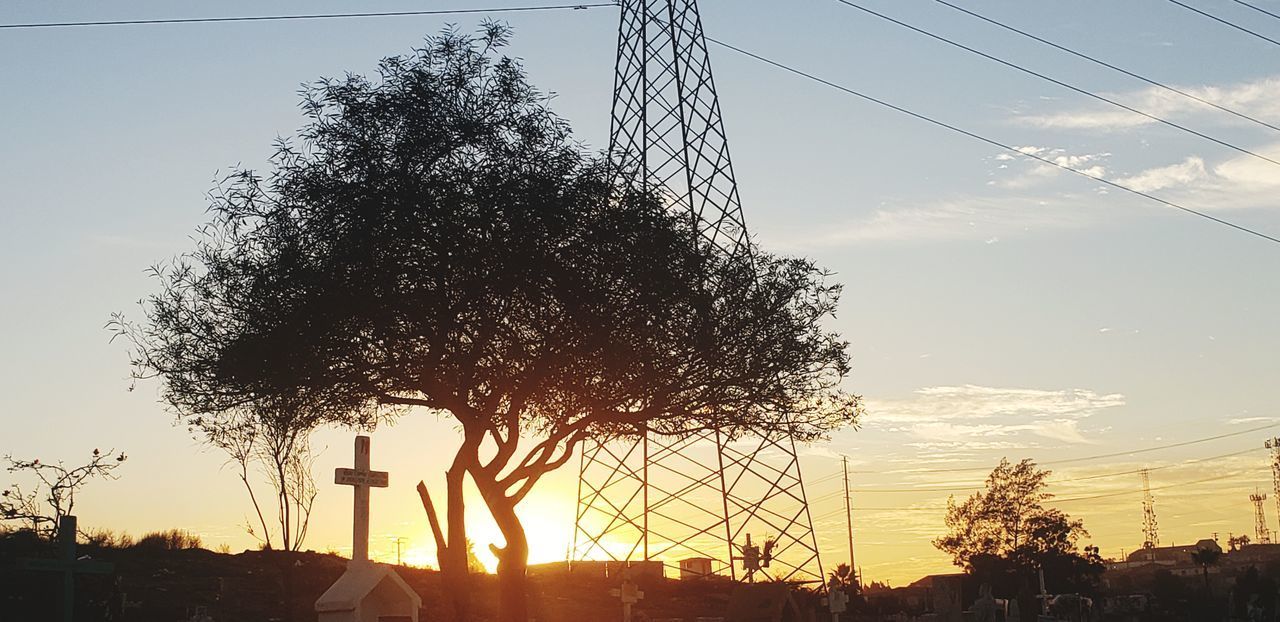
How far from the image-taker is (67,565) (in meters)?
25.0

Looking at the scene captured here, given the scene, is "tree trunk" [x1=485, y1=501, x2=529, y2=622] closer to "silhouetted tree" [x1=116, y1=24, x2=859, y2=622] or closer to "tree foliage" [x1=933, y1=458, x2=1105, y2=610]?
"silhouetted tree" [x1=116, y1=24, x2=859, y2=622]

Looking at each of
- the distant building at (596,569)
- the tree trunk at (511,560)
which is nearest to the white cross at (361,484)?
the tree trunk at (511,560)

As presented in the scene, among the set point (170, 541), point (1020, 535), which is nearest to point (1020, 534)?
point (1020, 535)

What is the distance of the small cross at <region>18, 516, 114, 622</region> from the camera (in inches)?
970

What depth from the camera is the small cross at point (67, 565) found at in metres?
24.6

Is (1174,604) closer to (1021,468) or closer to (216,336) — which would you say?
(1021,468)

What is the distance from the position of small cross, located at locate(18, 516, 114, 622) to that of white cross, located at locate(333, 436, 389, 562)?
227 inches

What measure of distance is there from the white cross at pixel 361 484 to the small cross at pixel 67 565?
575cm

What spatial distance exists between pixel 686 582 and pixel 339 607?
2852 centimetres

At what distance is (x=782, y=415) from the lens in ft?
107

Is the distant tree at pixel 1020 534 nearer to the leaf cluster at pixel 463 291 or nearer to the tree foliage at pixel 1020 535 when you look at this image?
the tree foliage at pixel 1020 535

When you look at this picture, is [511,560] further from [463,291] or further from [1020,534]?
[1020,534]

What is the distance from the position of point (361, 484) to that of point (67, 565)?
606 cm

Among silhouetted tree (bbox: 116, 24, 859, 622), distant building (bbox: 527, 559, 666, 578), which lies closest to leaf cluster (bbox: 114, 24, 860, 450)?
silhouetted tree (bbox: 116, 24, 859, 622)
